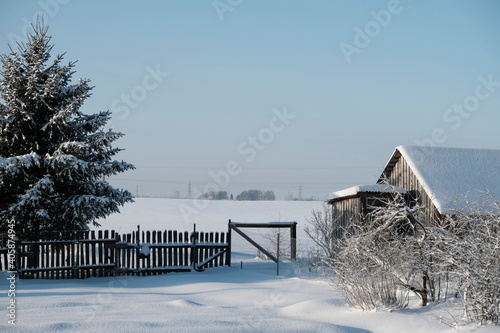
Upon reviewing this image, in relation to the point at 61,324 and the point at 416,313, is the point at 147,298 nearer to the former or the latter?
the point at 61,324

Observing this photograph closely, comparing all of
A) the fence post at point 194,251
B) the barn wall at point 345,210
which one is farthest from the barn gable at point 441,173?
the fence post at point 194,251

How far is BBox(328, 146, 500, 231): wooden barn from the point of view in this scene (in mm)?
17344

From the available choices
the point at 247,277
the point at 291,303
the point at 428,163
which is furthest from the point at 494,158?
the point at 291,303

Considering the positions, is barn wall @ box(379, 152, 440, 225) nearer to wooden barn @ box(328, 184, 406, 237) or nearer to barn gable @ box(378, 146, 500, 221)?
barn gable @ box(378, 146, 500, 221)

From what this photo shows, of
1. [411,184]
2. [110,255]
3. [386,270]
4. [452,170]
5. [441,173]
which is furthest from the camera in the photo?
[411,184]

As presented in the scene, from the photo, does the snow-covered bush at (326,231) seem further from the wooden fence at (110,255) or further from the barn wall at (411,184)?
the wooden fence at (110,255)

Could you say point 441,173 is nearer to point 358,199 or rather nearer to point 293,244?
point 358,199

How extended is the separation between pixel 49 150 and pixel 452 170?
14353mm

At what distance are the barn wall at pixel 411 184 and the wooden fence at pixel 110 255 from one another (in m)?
7.01

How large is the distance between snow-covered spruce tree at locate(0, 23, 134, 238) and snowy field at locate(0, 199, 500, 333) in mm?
2661

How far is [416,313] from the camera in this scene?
8.89m

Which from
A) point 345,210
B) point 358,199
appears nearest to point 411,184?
point 358,199

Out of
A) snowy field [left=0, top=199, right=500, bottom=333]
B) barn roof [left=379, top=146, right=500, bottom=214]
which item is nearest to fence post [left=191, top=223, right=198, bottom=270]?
snowy field [left=0, top=199, right=500, bottom=333]

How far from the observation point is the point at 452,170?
18656mm
